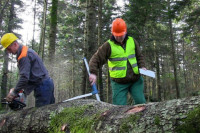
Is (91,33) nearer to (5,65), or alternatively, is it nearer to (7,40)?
(7,40)

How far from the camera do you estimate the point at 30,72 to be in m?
3.86

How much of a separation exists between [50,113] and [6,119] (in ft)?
3.36

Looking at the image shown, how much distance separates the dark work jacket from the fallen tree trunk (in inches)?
23.4

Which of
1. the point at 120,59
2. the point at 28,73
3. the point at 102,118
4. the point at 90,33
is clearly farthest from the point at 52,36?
the point at 102,118

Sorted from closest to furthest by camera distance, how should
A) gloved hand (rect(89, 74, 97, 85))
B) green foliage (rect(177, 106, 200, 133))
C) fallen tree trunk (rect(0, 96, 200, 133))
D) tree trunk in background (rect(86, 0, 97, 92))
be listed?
green foliage (rect(177, 106, 200, 133)) < fallen tree trunk (rect(0, 96, 200, 133)) < gloved hand (rect(89, 74, 97, 85)) < tree trunk in background (rect(86, 0, 97, 92))

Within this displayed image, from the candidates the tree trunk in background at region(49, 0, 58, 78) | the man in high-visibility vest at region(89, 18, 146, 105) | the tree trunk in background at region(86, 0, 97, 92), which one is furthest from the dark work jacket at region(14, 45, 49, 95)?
the tree trunk in background at region(49, 0, 58, 78)

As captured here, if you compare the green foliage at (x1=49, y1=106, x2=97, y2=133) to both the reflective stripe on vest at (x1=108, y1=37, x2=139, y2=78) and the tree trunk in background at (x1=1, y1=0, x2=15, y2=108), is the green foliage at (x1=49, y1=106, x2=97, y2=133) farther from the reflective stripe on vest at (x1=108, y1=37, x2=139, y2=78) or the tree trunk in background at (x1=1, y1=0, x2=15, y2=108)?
the tree trunk in background at (x1=1, y1=0, x2=15, y2=108)

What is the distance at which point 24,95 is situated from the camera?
3984mm

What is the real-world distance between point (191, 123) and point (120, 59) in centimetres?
228

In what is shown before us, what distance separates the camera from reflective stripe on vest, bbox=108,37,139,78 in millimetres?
3592

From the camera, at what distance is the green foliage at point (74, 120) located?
2.17 metres

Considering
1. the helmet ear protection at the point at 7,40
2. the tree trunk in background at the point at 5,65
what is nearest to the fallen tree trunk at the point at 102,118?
the helmet ear protection at the point at 7,40

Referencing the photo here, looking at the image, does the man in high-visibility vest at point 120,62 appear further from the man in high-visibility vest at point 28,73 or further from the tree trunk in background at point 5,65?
the tree trunk in background at point 5,65

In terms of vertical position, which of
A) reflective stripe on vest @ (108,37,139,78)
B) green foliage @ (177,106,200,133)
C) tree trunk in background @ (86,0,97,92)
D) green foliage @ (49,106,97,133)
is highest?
tree trunk in background @ (86,0,97,92)
